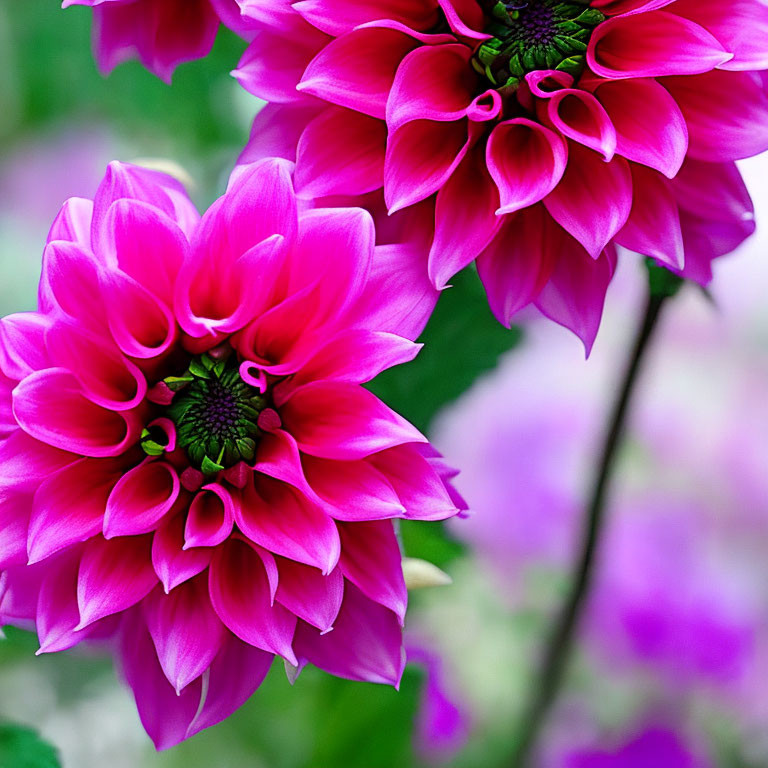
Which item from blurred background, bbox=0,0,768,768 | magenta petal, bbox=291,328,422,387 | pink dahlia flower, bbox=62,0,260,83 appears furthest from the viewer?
blurred background, bbox=0,0,768,768

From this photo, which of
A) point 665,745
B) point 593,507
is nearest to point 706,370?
point 665,745

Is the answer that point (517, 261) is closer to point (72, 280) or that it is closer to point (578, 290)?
point (578, 290)

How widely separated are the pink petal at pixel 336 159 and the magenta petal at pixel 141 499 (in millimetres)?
125

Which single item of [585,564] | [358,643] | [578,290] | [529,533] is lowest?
[529,533]

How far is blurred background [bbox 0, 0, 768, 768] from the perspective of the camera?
31.9 inches

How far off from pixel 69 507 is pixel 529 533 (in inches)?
22.2

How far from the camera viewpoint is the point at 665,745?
833 millimetres

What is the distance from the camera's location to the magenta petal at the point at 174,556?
38 centimetres

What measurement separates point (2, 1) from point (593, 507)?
0.76 meters

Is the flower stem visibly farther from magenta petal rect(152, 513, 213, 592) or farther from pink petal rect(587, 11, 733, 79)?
magenta petal rect(152, 513, 213, 592)

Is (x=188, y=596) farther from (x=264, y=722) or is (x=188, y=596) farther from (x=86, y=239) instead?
(x=264, y=722)

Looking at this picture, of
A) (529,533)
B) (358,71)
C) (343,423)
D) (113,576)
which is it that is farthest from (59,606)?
(529,533)

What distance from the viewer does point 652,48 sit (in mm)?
405

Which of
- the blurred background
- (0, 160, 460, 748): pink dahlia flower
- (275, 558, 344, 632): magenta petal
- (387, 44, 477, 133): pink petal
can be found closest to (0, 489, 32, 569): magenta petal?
(0, 160, 460, 748): pink dahlia flower
